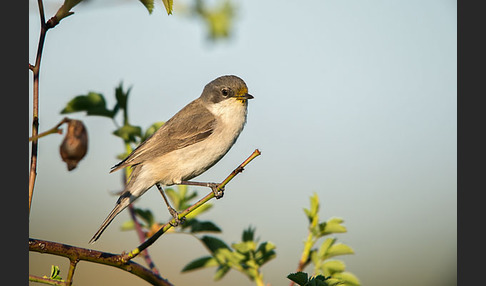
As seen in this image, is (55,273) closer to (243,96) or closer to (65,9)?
(65,9)

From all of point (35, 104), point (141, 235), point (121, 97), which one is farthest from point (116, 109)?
point (35, 104)

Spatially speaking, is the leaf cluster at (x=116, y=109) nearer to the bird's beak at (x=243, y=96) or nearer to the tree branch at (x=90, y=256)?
the tree branch at (x=90, y=256)

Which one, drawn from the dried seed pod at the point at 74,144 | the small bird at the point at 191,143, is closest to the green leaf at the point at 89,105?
the small bird at the point at 191,143

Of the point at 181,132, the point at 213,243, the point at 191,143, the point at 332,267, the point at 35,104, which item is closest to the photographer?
the point at 35,104

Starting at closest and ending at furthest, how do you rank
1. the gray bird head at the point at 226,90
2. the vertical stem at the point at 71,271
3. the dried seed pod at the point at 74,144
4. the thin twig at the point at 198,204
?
the dried seed pod at the point at 74,144 < the vertical stem at the point at 71,271 < the thin twig at the point at 198,204 < the gray bird head at the point at 226,90

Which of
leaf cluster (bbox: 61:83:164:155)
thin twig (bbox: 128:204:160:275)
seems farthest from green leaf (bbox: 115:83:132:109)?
thin twig (bbox: 128:204:160:275)

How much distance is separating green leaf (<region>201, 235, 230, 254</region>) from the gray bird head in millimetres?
1560

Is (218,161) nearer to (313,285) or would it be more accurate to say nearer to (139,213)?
(139,213)

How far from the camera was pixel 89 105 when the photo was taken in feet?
8.11

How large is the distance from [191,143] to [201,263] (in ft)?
4.59

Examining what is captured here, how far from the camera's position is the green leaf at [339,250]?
2425 millimetres

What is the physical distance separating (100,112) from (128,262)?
86cm

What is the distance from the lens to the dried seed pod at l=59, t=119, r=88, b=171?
1547mm

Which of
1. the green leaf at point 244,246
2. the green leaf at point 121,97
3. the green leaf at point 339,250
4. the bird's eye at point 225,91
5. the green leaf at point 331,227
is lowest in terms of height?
the green leaf at point 244,246
